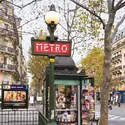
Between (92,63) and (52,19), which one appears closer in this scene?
(52,19)

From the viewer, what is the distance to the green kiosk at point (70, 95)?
43.0ft

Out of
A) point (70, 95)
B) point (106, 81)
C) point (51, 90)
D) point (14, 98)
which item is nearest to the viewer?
point (51, 90)

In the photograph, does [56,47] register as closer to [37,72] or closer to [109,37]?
[109,37]

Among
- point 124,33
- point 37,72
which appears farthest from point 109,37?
point 124,33

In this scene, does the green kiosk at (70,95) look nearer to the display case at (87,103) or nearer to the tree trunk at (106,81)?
the display case at (87,103)

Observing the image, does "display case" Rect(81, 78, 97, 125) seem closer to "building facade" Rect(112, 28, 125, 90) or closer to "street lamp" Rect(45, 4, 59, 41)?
"street lamp" Rect(45, 4, 59, 41)

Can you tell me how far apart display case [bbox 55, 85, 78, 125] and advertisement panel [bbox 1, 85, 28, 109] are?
40.6 feet

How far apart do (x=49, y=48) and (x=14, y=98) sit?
1671 cm

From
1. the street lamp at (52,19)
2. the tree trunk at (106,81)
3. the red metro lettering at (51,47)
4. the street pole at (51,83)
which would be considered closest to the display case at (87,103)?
the tree trunk at (106,81)

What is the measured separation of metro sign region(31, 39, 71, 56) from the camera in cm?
930

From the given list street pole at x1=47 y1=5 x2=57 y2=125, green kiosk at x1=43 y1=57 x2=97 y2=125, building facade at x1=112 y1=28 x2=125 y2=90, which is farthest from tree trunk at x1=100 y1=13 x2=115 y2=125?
building facade at x1=112 y1=28 x2=125 y2=90

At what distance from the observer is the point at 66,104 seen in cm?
1347

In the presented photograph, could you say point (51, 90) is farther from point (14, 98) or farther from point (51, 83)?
point (14, 98)

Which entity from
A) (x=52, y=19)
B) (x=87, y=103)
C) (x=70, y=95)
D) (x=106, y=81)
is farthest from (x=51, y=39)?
(x=87, y=103)
